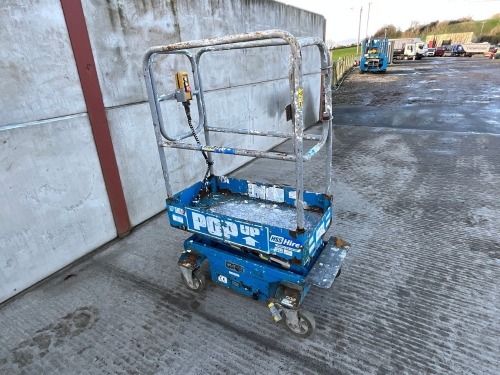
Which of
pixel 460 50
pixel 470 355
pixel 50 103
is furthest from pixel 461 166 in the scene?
pixel 460 50

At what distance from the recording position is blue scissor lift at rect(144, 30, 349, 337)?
81.2 inches

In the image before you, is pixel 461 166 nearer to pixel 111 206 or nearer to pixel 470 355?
pixel 470 355

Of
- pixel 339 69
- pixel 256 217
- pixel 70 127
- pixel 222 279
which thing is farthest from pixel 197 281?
pixel 339 69

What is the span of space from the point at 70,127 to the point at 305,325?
9.36 ft

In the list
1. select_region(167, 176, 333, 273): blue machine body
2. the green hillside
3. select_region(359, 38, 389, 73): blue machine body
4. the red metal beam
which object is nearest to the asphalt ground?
the red metal beam

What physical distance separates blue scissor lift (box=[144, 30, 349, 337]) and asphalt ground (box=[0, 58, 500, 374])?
0.27 metres

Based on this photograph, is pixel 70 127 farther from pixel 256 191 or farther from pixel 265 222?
pixel 265 222

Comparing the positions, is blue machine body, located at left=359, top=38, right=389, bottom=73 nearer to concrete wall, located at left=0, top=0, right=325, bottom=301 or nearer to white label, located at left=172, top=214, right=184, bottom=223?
concrete wall, located at left=0, top=0, right=325, bottom=301

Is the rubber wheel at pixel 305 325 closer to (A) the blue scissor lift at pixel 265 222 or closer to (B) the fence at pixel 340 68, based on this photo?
(A) the blue scissor lift at pixel 265 222

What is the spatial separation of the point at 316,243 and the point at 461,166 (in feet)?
14.4

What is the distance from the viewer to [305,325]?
2.32 m

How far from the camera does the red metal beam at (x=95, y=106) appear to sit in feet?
9.82

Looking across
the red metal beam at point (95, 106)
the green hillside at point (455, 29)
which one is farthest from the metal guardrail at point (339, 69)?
the green hillside at point (455, 29)

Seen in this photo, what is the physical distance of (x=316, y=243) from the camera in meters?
2.41
